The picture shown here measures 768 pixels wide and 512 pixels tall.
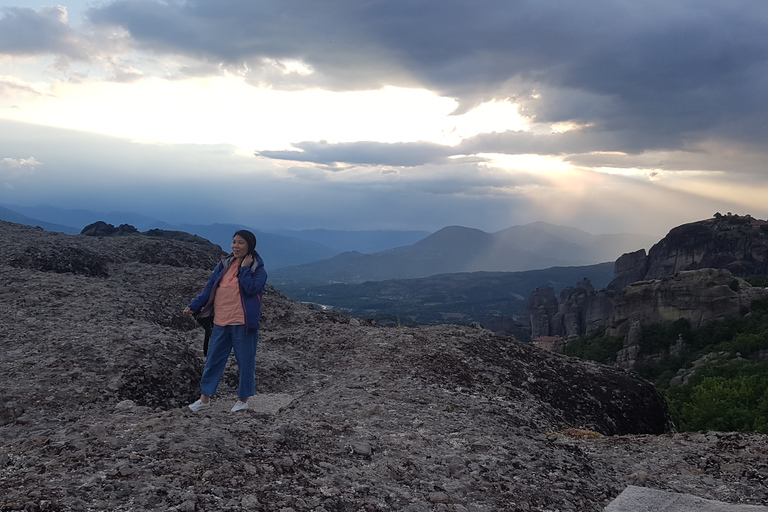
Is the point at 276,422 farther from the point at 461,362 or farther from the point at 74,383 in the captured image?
the point at 461,362

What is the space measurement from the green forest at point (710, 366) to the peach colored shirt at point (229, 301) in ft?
50.3

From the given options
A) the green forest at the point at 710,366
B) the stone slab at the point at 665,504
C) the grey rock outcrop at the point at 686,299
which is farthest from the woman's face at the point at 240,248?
the grey rock outcrop at the point at 686,299

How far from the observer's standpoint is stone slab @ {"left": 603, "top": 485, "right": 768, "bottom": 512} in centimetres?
608

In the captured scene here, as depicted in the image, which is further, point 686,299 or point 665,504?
point 686,299

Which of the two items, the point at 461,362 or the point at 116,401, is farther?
the point at 461,362

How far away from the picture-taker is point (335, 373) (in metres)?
13.5

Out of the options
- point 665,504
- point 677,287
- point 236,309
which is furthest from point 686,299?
point 236,309

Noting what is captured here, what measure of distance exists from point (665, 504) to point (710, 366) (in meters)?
50.7

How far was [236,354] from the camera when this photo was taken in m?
9.70

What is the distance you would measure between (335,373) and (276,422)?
544cm

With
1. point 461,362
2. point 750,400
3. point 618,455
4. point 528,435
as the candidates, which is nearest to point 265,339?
point 461,362

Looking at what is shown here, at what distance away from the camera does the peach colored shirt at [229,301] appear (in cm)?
945

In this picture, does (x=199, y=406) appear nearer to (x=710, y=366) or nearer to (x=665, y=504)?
(x=665, y=504)

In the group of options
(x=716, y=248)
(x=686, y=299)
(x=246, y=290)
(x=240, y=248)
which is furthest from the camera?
(x=716, y=248)
